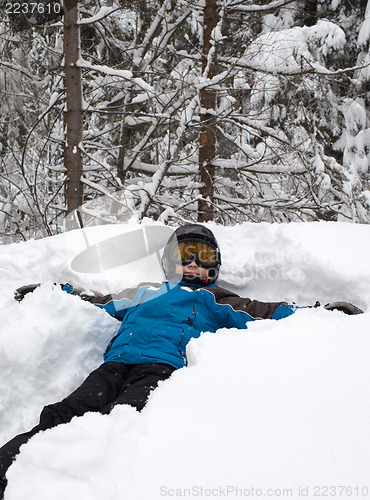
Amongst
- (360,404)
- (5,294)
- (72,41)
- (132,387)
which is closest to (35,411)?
(132,387)

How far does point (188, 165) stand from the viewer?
6.35 m

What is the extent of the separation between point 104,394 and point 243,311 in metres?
1.08

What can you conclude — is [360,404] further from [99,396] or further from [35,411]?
[35,411]

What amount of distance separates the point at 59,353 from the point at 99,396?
0.57 meters

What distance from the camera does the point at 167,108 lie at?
17.8 feet

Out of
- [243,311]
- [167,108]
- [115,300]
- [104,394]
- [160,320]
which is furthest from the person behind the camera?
[167,108]

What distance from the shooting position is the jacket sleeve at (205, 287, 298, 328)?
257cm

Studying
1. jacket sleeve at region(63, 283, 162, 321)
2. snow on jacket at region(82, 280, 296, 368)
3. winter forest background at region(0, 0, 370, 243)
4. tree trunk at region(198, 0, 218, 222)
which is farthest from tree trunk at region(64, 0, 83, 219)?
snow on jacket at region(82, 280, 296, 368)

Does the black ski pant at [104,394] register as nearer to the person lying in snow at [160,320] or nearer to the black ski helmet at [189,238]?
the person lying in snow at [160,320]

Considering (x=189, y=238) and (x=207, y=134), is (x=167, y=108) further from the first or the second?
(x=189, y=238)

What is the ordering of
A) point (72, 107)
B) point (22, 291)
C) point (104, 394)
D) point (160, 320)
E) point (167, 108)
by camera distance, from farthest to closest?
point (167, 108), point (72, 107), point (22, 291), point (160, 320), point (104, 394)

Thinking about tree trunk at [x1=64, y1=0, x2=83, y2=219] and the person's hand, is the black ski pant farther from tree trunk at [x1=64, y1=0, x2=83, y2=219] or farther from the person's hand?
A: tree trunk at [x1=64, y1=0, x2=83, y2=219]

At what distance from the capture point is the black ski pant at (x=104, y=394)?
1.67 m

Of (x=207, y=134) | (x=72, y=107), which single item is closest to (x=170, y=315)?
(x=72, y=107)
